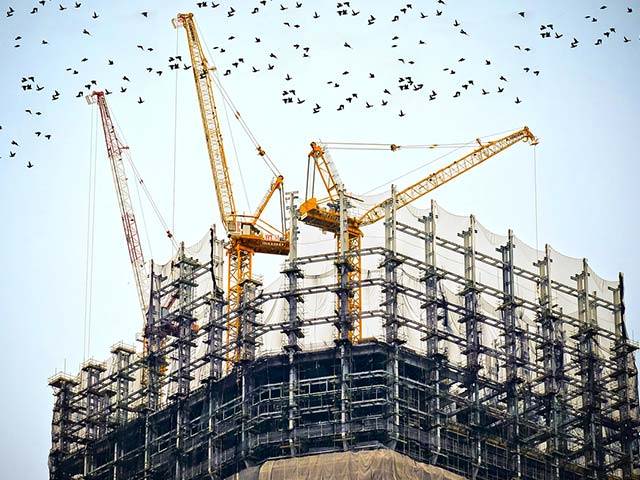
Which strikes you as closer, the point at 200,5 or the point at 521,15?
the point at 521,15

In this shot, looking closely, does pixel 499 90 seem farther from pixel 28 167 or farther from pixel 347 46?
pixel 28 167

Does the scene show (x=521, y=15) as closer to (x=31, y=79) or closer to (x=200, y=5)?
(x=200, y=5)

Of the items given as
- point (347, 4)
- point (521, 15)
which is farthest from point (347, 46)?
point (521, 15)

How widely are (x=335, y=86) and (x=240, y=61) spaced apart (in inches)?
408

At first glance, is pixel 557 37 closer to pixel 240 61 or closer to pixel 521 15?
pixel 521 15

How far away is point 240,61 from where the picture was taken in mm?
193250

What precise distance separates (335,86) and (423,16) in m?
15.1

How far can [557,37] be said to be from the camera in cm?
19100

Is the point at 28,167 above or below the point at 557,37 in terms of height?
below

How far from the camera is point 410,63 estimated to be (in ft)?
621

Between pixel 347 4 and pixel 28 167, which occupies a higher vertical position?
pixel 347 4

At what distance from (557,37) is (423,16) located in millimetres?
17684

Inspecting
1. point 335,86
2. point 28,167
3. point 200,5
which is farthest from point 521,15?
point 28,167

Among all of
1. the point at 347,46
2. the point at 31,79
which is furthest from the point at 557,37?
the point at 31,79
